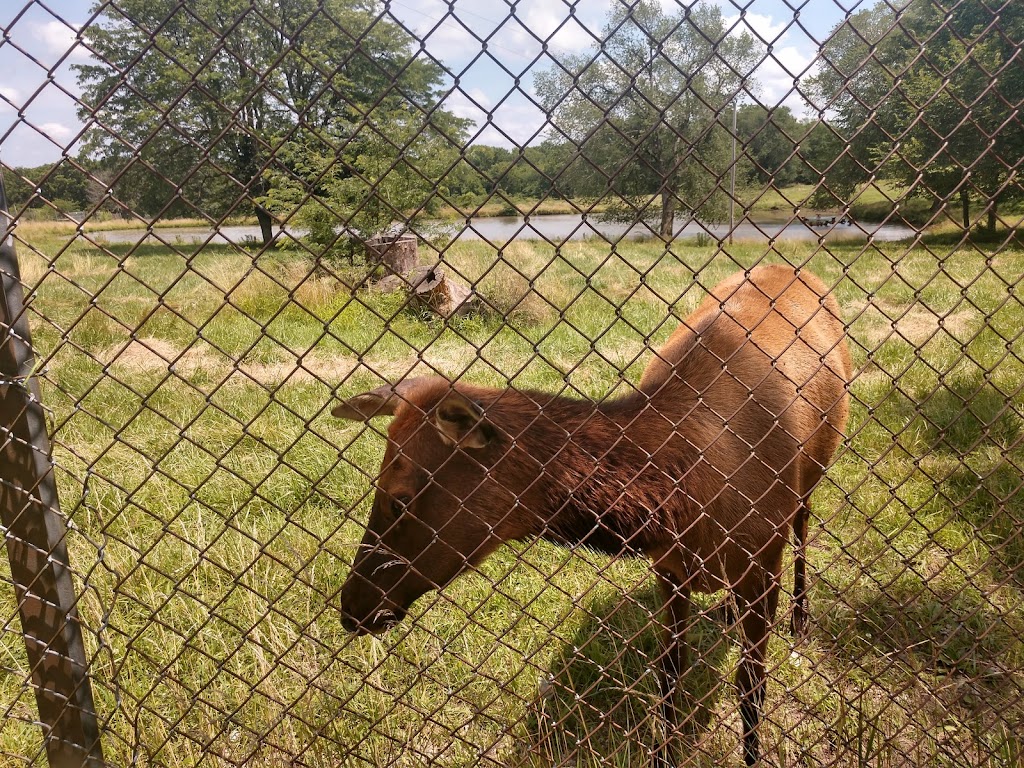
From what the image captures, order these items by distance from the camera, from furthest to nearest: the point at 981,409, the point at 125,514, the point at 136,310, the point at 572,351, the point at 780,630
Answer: the point at 136,310, the point at 572,351, the point at 981,409, the point at 125,514, the point at 780,630

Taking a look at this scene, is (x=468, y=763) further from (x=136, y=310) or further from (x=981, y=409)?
(x=136, y=310)

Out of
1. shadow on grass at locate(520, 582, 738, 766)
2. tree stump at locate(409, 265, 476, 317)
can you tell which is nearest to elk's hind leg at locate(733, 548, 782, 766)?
shadow on grass at locate(520, 582, 738, 766)

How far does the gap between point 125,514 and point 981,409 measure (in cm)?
643

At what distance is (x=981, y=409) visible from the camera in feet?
18.1

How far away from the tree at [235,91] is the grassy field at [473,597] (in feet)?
1.12

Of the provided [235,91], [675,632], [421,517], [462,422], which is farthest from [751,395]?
[235,91]

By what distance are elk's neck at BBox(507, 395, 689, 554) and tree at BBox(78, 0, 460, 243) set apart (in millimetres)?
1292

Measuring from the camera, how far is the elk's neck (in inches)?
96.0

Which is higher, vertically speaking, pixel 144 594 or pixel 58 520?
pixel 58 520

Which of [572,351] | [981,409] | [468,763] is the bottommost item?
[468,763]

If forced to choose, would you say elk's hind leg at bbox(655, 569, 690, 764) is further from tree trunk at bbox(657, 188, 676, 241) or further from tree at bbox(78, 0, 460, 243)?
tree at bbox(78, 0, 460, 243)

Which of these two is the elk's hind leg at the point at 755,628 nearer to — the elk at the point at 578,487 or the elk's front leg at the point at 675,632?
the elk at the point at 578,487

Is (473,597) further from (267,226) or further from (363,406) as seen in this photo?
(267,226)

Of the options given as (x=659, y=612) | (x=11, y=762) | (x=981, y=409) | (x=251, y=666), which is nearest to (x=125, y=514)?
(x=251, y=666)
